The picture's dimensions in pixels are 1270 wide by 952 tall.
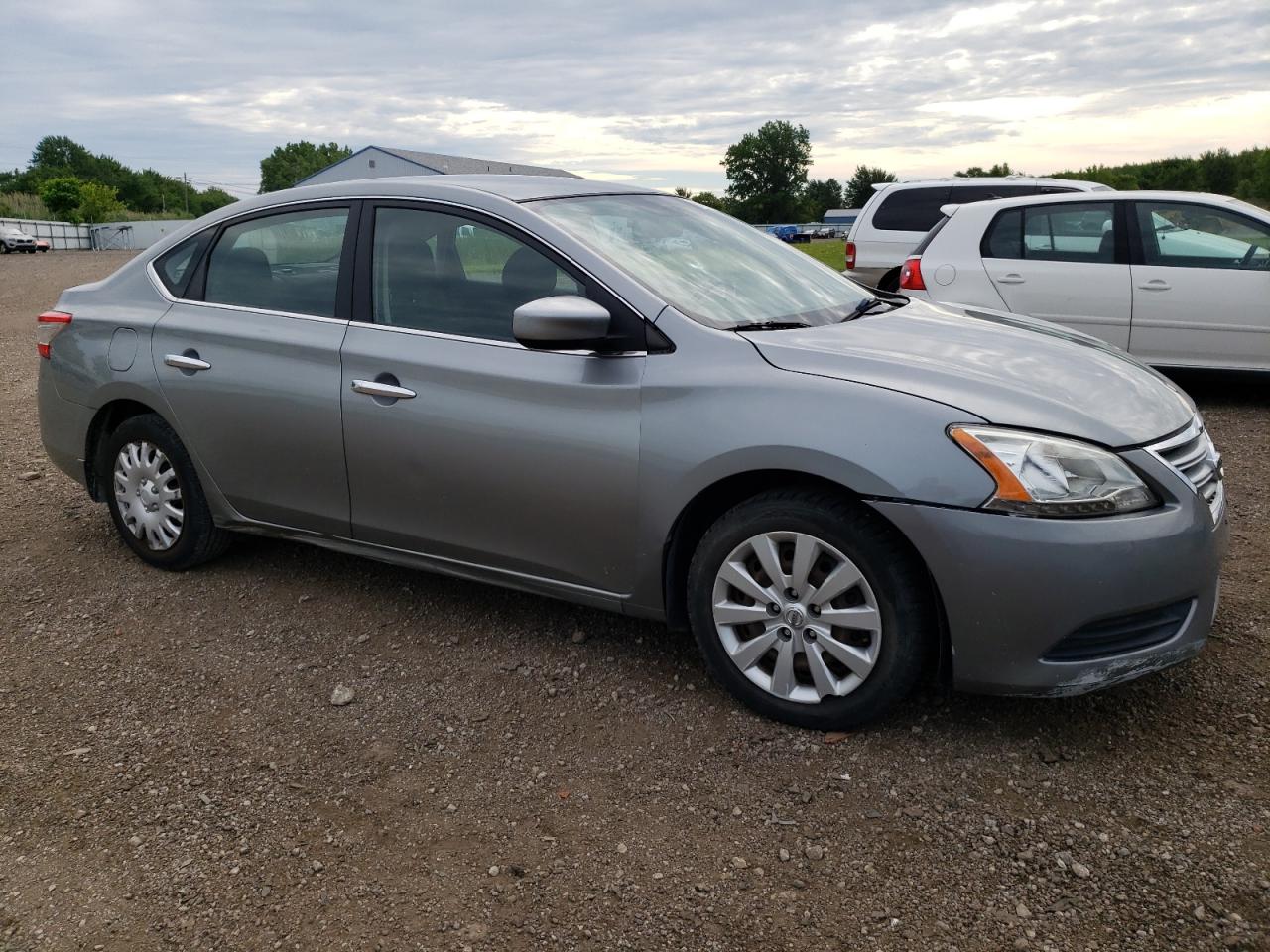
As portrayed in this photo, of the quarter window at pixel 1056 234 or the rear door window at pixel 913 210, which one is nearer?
the quarter window at pixel 1056 234

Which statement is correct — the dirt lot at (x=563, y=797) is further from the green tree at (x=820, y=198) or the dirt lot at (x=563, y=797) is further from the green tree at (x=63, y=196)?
the green tree at (x=820, y=198)

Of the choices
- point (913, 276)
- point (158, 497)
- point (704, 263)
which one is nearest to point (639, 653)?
point (704, 263)

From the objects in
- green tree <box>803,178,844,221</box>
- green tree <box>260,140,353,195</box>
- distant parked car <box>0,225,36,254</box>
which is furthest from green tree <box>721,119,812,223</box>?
distant parked car <box>0,225,36,254</box>

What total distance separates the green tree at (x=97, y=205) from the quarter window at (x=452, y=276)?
8965 centimetres

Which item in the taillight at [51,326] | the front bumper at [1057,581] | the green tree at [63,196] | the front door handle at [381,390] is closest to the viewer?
the front bumper at [1057,581]

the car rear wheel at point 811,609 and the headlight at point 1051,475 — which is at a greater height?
the headlight at point 1051,475

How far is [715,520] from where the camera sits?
3.44m

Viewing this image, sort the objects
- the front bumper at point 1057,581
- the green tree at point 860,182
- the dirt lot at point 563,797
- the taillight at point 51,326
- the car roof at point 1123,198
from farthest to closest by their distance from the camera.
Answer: the green tree at point 860,182 → the car roof at point 1123,198 → the taillight at point 51,326 → the front bumper at point 1057,581 → the dirt lot at point 563,797

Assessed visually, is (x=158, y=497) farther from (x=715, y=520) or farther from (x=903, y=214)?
(x=903, y=214)

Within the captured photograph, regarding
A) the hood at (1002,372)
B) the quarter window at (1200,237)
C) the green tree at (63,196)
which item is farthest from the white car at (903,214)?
the green tree at (63,196)

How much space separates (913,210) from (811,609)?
9.37m

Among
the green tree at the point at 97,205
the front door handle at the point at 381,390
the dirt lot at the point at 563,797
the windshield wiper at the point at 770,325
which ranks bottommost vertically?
the dirt lot at the point at 563,797

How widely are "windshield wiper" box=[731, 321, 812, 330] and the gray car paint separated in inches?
2.9

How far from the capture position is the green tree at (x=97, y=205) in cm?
8619
